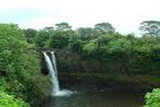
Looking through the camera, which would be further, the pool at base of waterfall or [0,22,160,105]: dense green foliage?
[0,22,160,105]: dense green foliage

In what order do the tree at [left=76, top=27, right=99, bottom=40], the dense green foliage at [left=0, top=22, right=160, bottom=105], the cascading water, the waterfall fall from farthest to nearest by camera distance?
1. the tree at [left=76, top=27, right=99, bottom=40]
2. the dense green foliage at [left=0, top=22, right=160, bottom=105]
3. the waterfall
4. the cascading water

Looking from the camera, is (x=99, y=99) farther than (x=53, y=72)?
No

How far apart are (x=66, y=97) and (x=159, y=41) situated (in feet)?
45.1

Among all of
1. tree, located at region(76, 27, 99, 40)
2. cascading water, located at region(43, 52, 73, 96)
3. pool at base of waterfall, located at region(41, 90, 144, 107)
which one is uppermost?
tree, located at region(76, 27, 99, 40)

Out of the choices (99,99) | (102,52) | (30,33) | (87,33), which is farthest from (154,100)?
(30,33)

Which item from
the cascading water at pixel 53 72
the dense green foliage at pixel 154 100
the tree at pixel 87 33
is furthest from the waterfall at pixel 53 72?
the dense green foliage at pixel 154 100

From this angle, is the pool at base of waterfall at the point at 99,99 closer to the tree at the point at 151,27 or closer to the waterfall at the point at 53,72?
the waterfall at the point at 53,72

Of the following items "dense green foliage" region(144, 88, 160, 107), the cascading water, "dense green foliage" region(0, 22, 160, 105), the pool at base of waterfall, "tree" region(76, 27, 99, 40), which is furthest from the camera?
"tree" region(76, 27, 99, 40)

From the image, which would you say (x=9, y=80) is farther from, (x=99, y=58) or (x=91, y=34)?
(x=91, y=34)

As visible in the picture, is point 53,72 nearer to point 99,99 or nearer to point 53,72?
point 53,72

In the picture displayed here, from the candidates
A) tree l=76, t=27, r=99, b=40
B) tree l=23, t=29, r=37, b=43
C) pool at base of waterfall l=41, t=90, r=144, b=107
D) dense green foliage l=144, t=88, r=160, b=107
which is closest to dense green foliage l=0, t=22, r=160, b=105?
tree l=76, t=27, r=99, b=40

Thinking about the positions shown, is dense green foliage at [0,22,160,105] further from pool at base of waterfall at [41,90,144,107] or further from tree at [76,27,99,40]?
pool at base of waterfall at [41,90,144,107]

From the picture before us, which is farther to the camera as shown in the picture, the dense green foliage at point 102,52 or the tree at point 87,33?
the tree at point 87,33

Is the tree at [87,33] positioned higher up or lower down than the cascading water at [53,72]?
higher up
